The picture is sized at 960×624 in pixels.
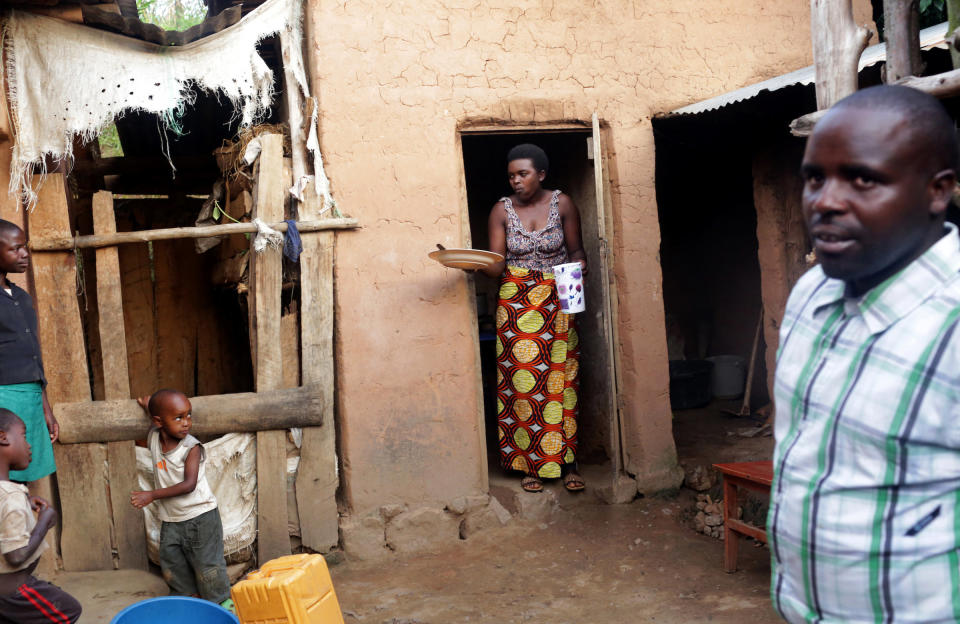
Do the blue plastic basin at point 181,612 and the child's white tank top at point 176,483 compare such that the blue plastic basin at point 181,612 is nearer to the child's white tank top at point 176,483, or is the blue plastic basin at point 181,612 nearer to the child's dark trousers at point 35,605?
the child's dark trousers at point 35,605

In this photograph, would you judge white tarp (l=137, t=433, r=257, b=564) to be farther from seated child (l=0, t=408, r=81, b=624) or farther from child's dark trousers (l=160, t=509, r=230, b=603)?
seated child (l=0, t=408, r=81, b=624)

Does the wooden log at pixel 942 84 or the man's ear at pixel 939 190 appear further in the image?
the wooden log at pixel 942 84

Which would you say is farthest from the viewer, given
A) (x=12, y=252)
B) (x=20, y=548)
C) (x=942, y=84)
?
Answer: (x=12, y=252)

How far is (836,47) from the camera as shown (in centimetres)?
321

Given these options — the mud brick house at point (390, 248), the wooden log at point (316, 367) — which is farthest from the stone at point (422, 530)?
the wooden log at point (316, 367)

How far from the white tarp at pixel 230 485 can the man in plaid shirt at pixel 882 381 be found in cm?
352

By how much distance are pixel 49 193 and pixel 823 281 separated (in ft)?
13.1

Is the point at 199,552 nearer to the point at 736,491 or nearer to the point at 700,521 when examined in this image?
the point at 736,491

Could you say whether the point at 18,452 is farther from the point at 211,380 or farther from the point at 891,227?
the point at 211,380

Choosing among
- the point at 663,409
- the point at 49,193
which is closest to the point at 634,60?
the point at 663,409

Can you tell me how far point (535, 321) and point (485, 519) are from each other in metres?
1.21

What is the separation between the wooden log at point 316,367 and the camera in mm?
4508

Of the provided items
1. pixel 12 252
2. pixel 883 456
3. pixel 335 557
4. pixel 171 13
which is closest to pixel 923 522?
pixel 883 456

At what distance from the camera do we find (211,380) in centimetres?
648
